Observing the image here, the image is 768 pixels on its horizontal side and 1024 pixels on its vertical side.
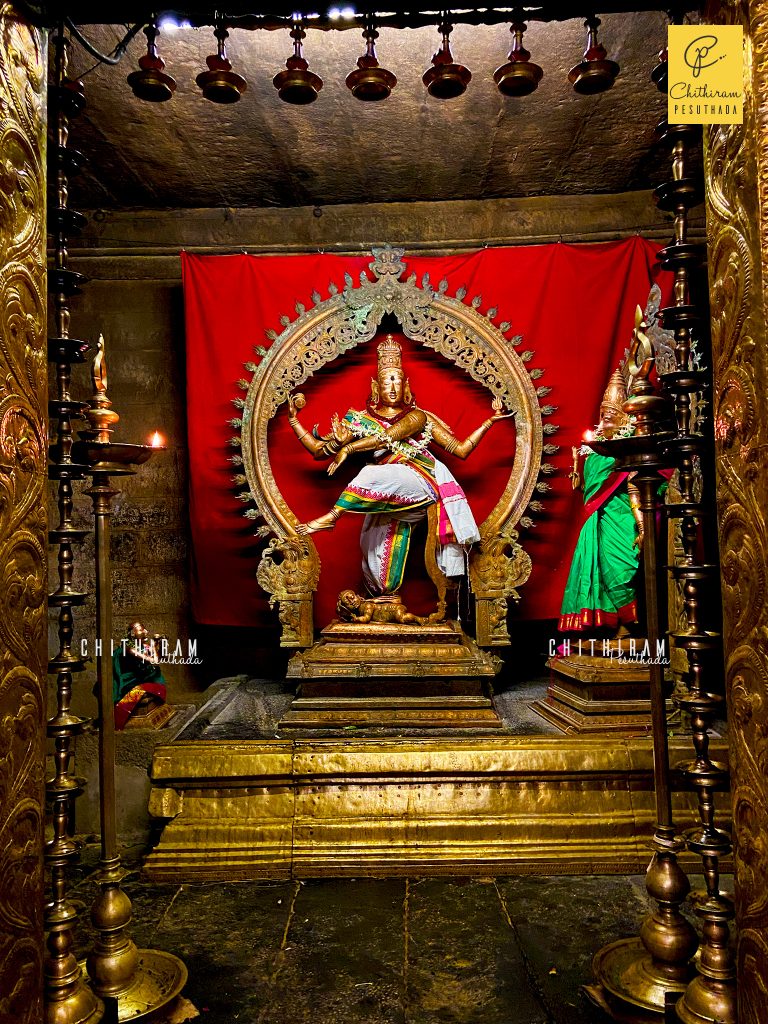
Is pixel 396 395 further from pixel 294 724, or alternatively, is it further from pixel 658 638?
pixel 658 638

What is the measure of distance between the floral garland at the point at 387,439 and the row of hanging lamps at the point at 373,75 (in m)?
2.22

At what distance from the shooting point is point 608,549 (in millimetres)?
3600

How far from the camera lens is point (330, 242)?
480 cm

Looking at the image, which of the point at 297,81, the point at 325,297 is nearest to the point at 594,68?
the point at 297,81

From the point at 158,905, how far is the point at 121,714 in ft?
3.57

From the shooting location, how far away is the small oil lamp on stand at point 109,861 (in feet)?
6.23

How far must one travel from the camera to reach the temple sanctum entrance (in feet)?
5.50

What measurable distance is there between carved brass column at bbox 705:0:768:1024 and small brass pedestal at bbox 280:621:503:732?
5.92ft

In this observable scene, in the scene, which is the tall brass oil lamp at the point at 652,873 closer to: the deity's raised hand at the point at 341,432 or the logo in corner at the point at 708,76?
the logo in corner at the point at 708,76

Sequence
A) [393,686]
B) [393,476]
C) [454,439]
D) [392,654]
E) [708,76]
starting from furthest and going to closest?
[454,439] < [393,476] < [392,654] < [393,686] < [708,76]

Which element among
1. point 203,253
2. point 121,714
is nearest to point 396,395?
point 203,253

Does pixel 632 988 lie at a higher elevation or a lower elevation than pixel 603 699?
lower

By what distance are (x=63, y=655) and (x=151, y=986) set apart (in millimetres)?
937

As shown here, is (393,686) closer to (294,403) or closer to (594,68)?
(294,403)
